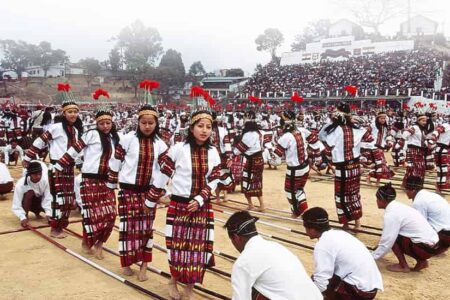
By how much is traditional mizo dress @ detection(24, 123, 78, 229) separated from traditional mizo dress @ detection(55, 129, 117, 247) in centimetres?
68

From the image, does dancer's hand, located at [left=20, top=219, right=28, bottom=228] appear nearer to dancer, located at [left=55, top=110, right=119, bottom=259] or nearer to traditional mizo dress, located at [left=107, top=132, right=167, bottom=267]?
dancer, located at [left=55, top=110, right=119, bottom=259]

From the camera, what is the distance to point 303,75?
4459cm

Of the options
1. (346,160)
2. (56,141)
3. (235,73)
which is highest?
(235,73)

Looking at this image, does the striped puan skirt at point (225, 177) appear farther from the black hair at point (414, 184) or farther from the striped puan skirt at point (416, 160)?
the striped puan skirt at point (416, 160)

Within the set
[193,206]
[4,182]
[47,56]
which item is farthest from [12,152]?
[47,56]

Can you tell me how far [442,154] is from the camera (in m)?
9.79

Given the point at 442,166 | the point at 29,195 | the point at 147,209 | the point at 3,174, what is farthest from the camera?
the point at 442,166

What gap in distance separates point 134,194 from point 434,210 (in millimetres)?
3796

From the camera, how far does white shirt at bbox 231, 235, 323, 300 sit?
2758mm

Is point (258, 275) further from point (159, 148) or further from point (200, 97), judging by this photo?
point (200, 97)

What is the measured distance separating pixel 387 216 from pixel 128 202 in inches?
117

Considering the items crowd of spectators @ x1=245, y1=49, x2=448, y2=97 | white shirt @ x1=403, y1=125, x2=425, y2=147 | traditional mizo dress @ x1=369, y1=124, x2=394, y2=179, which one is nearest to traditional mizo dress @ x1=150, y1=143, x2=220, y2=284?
traditional mizo dress @ x1=369, y1=124, x2=394, y2=179

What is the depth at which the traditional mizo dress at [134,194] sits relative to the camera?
479 cm

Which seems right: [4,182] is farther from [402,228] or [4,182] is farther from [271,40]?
[271,40]
